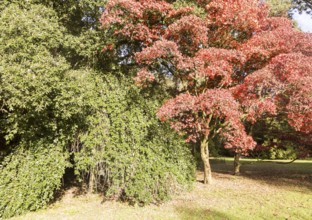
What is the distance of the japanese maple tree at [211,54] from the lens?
303 inches

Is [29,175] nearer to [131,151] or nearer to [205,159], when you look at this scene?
[131,151]

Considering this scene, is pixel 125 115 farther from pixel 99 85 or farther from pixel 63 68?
pixel 63 68

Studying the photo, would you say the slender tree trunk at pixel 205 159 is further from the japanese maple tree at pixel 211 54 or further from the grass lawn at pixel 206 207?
the grass lawn at pixel 206 207

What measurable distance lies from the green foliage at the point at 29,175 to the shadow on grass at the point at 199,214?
3460 millimetres

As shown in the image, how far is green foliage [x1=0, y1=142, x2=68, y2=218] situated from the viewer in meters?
6.29

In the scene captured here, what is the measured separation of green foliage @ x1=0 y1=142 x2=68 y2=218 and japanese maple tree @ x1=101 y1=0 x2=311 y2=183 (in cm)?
333

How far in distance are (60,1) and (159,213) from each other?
8427 millimetres

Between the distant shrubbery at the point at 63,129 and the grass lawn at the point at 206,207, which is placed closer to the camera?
the distant shrubbery at the point at 63,129

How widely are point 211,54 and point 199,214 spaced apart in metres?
4.91

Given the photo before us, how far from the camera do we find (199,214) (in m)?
6.38

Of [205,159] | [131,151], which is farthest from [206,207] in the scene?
[205,159]

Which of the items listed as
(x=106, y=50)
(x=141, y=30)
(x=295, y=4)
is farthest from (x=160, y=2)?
(x=295, y=4)

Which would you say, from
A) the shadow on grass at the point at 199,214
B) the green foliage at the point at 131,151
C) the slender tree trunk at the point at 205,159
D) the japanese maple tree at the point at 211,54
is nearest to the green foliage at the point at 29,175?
the green foliage at the point at 131,151

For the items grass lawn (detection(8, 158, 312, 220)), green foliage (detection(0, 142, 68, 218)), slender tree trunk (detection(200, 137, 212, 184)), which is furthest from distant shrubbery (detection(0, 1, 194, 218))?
slender tree trunk (detection(200, 137, 212, 184))
